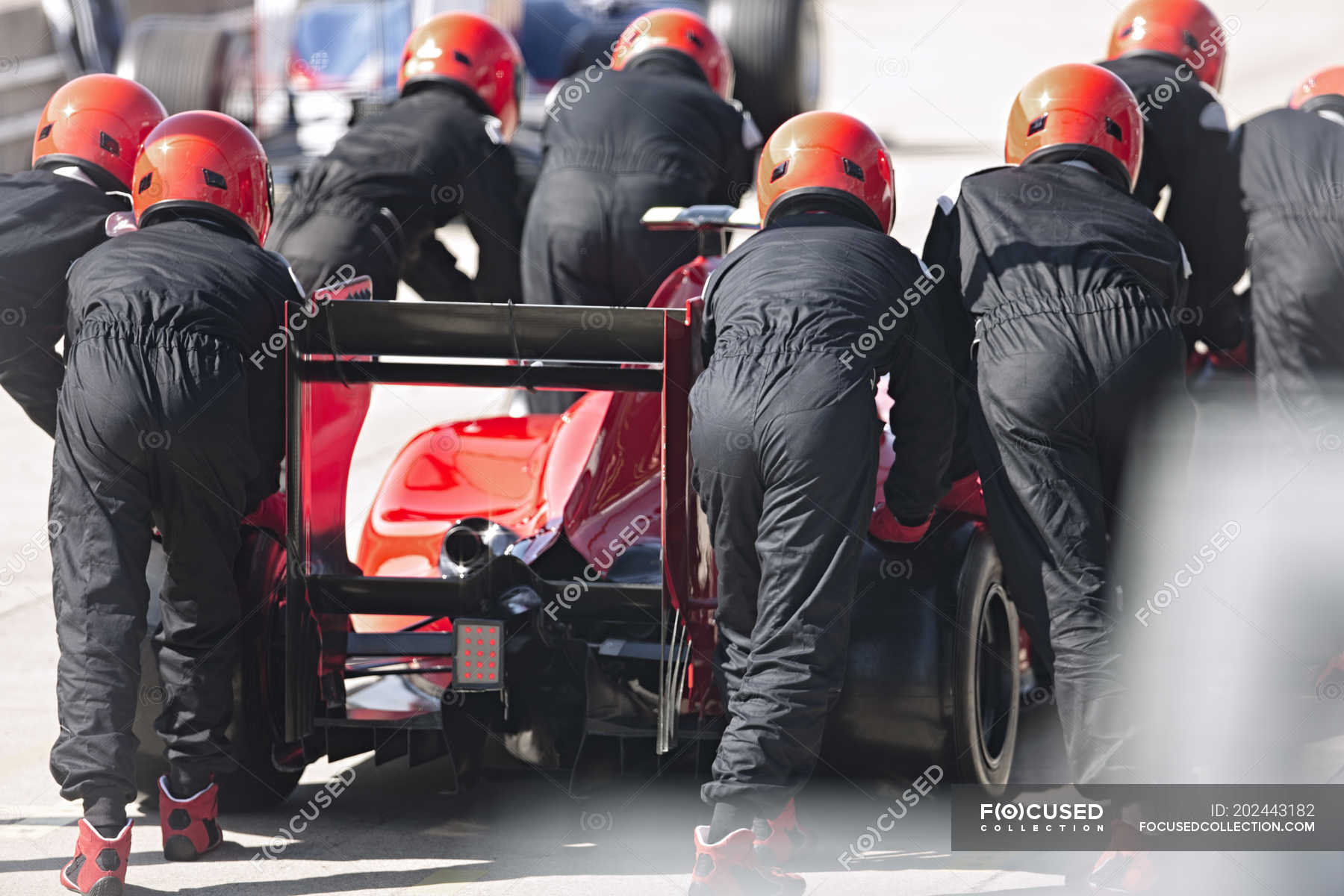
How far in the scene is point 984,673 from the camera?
4766mm

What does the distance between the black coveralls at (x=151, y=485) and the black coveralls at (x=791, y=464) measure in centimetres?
121

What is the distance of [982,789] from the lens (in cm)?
450

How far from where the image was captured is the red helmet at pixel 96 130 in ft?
17.0

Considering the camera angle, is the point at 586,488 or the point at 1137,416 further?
the point at 586,488

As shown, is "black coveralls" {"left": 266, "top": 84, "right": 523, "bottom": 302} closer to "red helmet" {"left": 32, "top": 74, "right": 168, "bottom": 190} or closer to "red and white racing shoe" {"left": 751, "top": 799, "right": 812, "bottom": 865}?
"red helmet" {"left": 32, "top": 74, "right": 168, "bottom": 190}

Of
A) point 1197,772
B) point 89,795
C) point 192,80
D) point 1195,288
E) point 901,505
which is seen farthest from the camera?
point 192,80

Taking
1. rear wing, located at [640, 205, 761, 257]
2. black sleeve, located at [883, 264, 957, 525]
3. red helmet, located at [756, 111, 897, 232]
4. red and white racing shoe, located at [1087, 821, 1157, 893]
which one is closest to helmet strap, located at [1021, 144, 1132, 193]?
red helmet, located at [756, 111, 897, 232]

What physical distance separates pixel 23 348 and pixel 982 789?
2.91 metres

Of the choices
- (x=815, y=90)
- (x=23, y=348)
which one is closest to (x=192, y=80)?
(x=815, y=90)

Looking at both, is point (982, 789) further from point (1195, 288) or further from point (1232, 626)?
point (1195, 288)

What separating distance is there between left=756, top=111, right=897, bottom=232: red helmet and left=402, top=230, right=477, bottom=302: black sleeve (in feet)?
8.04

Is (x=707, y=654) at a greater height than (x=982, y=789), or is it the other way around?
(x=707, y=654)

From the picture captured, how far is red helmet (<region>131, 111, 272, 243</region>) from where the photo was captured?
4.59 metres

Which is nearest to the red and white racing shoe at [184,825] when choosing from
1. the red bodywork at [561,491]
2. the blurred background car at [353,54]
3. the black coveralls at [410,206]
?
the red bodywork at [561,491]
